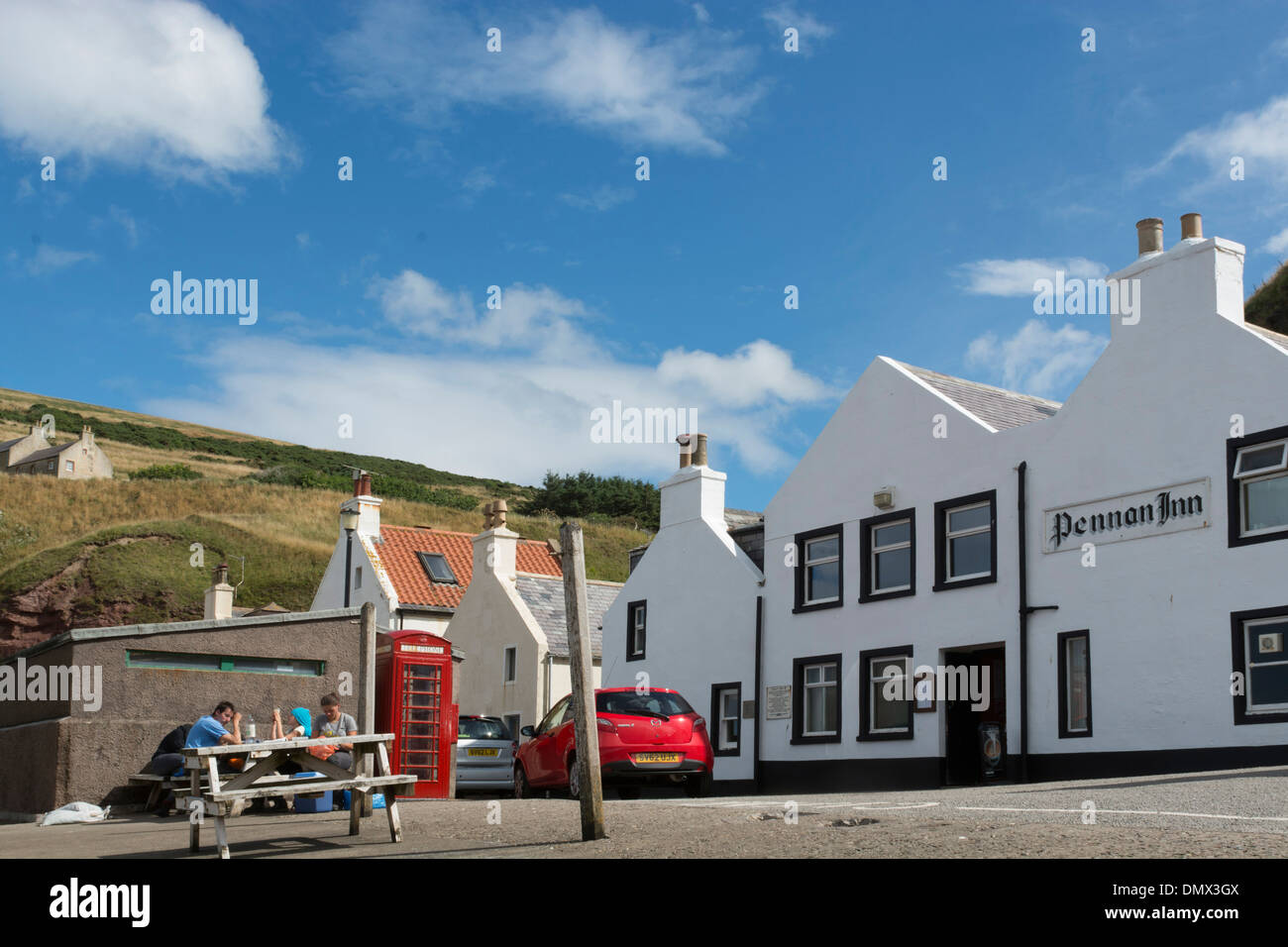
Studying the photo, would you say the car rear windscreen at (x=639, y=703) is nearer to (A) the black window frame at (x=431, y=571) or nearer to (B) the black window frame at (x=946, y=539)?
(B) the black window frame at (x=946, y=539)

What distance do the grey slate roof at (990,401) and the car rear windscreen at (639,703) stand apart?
25.6 ft

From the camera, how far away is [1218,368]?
737 inches

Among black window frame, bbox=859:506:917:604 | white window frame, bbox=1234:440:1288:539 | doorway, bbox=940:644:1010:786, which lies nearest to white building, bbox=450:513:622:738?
black window frame, bbox=859:506:917:604

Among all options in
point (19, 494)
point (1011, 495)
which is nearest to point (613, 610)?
point (1011, 495)

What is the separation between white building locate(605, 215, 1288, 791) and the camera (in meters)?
18.2

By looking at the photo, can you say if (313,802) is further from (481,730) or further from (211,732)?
(481,730)

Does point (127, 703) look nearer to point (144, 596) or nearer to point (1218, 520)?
point (1218, 520)

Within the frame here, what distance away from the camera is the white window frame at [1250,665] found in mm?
17562

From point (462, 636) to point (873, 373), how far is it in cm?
1541

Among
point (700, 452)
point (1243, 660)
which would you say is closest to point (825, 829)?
point (1243, 660)

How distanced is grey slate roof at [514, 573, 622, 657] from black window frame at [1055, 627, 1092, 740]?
1365 cm

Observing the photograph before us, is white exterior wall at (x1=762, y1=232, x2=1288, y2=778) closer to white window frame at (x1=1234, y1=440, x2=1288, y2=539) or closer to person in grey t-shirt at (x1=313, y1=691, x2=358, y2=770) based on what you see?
white window frame at (x1=1234, y1=440, x2=1288, y2=539)

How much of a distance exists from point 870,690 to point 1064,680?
437 centimetres

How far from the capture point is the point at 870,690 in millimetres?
23922
